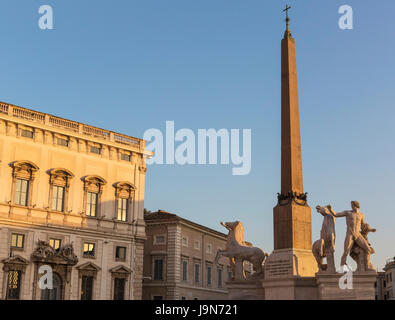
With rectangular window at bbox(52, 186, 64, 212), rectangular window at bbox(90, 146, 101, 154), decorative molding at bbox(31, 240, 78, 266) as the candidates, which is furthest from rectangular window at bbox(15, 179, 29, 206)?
rectangular window at bbox(90, 146, 101, 154)

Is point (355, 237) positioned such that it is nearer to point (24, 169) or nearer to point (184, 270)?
point (24, 169)

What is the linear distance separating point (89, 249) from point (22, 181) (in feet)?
23.4

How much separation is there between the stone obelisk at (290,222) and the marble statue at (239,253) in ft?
8.16

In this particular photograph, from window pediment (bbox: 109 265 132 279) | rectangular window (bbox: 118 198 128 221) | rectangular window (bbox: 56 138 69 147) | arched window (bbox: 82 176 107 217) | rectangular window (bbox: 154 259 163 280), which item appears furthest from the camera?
rectangular window (bbox: 154 259 163 280)

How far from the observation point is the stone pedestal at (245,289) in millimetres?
21306

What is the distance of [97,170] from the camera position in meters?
42.2

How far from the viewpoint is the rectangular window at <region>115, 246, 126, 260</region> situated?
42269 mm

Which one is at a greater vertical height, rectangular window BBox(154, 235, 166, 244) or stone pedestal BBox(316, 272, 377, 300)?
rectangular window BBox(154, 235, 166, 244)

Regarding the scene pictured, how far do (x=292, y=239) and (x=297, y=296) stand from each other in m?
2.19

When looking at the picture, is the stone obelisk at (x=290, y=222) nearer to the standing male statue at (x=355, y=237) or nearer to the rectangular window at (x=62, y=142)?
the standing male statue at (x=355, y=237)

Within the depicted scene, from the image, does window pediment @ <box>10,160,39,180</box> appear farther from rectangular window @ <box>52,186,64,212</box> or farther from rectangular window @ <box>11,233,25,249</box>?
rectangular window @ <box>11,233,25,249</box>

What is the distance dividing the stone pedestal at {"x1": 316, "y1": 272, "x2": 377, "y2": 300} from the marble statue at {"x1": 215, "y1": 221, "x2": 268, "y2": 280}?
4.62 metres
